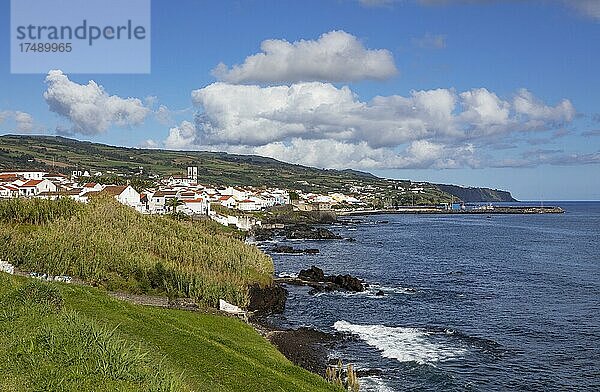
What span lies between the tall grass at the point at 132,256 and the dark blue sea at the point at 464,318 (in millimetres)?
5074

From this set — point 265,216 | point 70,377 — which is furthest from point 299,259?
point 265,216

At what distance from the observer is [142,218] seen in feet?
176

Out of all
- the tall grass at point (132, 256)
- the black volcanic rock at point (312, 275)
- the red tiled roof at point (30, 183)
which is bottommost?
the black volcanic rock at point (312, 275)

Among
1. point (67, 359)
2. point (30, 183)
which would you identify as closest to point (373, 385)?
point (67, 359)

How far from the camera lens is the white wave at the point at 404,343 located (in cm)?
3189

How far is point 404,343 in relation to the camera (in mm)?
34750

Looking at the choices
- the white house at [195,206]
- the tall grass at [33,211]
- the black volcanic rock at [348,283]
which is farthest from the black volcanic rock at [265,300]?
the white house at [195,206]

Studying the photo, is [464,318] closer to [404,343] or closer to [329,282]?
[404,343]

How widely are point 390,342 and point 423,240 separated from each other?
73405mm

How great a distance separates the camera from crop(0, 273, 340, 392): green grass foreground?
12.5 metres

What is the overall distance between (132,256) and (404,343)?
1873 centimetres

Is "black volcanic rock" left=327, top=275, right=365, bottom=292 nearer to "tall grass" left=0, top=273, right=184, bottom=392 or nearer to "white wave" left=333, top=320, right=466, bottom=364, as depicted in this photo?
"white wave" left=333, top=320, right=466, bottom=364

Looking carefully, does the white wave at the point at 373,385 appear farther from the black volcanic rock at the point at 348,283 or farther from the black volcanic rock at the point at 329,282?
the black volcanic rock at the point at 348,283

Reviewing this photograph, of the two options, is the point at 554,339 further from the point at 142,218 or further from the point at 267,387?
the point at 142,218
